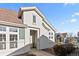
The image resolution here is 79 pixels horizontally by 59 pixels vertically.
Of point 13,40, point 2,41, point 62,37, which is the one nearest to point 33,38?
point 13,40

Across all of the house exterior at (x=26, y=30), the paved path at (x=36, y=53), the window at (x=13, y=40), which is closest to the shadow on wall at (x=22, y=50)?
the house exterior at (x=26, y=30)

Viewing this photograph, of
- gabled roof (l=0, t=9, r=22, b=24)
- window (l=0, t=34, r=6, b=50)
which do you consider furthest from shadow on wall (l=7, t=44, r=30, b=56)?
gabled roof (l=0, t=9, r=22, b=24)

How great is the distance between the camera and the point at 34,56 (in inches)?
324

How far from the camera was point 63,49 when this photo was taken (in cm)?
899

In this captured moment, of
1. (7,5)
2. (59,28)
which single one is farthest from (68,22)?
(7,5)

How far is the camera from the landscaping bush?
887 centimetres

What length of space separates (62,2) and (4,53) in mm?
3480

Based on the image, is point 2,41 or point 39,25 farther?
point 39,25

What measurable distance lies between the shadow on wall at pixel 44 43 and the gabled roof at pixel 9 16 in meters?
1.32

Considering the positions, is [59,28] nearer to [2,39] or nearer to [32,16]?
[32,16]

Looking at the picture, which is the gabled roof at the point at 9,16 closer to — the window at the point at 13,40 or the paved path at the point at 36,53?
the window at the point at 13,40

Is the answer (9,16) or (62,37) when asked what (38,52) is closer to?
(62,37)

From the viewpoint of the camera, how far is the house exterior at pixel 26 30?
27.5 ft

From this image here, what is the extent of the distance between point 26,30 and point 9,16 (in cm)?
105
